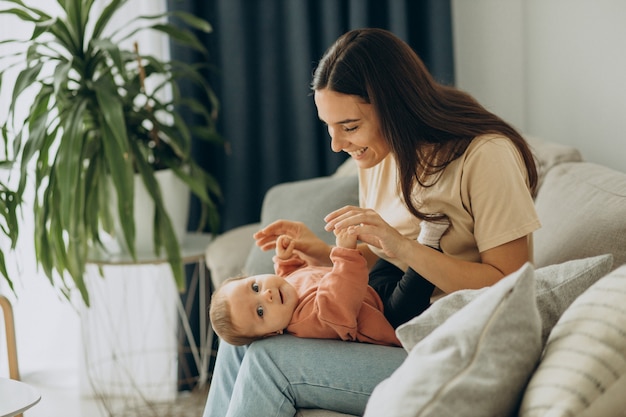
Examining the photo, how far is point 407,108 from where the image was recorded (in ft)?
5.37

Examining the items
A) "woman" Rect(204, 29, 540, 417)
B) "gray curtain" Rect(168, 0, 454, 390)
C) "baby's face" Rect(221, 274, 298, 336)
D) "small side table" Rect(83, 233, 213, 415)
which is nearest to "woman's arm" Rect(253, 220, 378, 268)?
"baby's face" Rect(221, 274, 298, 336)

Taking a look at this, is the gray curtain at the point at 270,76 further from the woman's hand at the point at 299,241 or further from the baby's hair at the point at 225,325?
the baby's hair at the point at 225,325

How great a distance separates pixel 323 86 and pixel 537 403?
870 millimetres

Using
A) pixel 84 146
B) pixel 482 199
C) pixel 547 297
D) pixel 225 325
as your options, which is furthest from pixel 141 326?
pixel 547 297

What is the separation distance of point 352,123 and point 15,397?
36.1 inches

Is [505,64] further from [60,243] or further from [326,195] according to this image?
[60,243]

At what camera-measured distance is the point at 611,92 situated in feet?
7.02

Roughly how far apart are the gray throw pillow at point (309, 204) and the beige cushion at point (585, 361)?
1.24 m

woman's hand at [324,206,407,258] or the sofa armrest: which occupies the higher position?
woman's hand at [324,206,407,258]

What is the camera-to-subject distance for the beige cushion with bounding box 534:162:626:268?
1.65 m

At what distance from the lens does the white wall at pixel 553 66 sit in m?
2.14

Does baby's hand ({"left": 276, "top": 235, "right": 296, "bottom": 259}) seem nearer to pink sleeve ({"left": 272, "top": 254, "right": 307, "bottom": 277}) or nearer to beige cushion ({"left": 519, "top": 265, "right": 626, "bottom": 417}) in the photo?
pink sleeve ({"left": 272, "top": 254, "right": 307, "bottom": 277})

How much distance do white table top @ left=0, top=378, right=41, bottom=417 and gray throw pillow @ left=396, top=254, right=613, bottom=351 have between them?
827mm

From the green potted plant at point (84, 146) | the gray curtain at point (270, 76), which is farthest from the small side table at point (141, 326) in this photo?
the green potted plant at point (84, 146)
